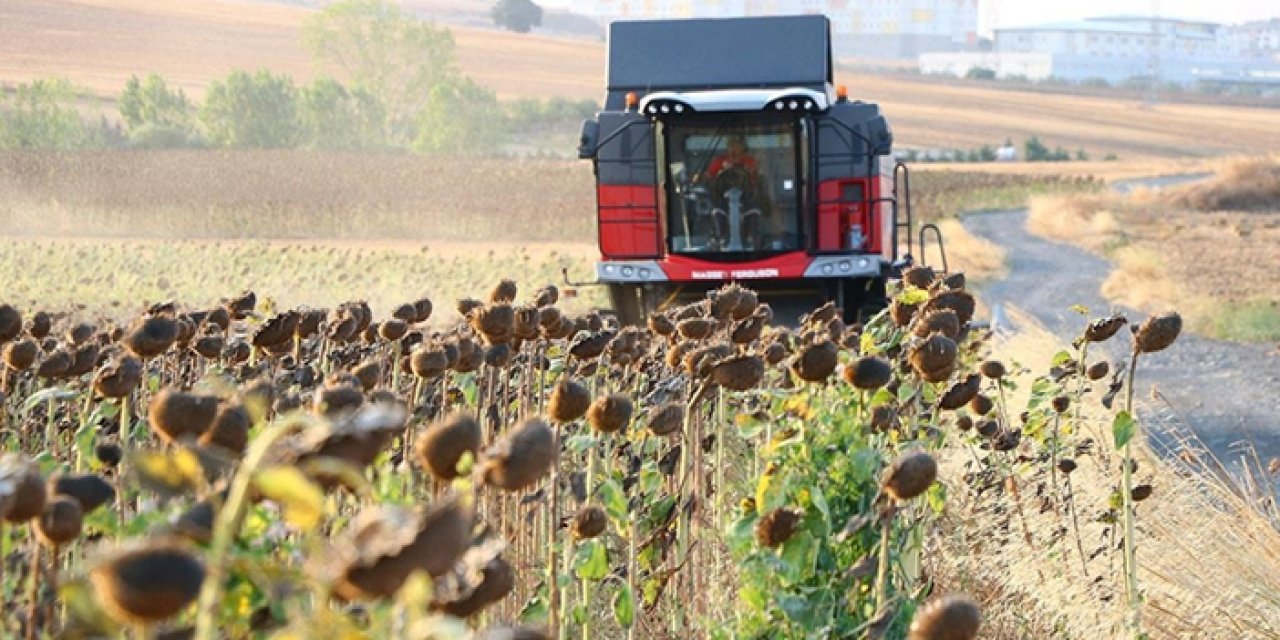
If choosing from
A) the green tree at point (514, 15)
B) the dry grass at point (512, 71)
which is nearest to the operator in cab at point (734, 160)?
the dry grass at point (512, 71)

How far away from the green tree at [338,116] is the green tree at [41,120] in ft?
36.7

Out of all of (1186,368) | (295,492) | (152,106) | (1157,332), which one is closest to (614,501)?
(1157,332)

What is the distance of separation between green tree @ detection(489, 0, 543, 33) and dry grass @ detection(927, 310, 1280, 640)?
472 ft

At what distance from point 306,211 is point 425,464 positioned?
4875 cm

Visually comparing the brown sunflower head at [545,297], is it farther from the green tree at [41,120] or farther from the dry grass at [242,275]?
the green tree at [41,120]

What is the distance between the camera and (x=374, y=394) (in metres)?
3.84

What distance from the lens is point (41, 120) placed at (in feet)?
213

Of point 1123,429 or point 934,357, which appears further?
point 1123,429

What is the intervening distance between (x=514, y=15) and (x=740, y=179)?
134315 mm

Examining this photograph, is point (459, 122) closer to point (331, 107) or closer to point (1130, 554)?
A: point (331, 107)

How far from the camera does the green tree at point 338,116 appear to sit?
78.7m

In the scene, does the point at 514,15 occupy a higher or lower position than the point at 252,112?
higher

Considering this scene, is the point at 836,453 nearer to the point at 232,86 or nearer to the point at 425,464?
the point at 425,464

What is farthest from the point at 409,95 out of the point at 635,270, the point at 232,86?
the point at 635,270
